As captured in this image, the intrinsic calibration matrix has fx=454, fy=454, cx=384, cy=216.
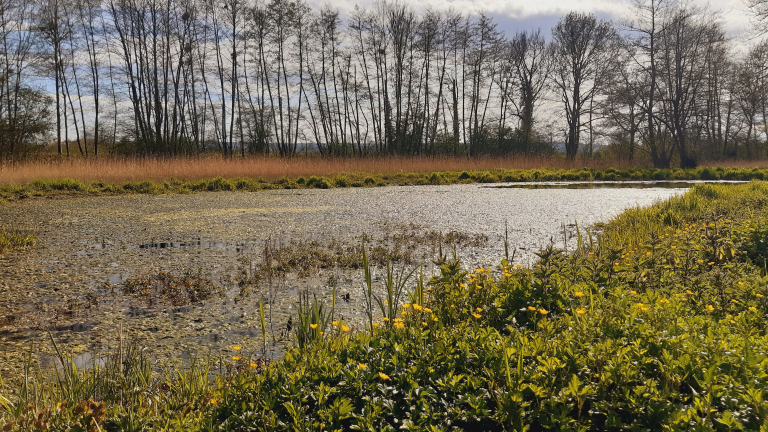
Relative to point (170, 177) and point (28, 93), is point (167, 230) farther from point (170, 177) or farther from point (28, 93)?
point (28, 93)

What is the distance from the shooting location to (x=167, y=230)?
6.00 m

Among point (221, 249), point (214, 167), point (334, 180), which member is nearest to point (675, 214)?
point (221, 249)

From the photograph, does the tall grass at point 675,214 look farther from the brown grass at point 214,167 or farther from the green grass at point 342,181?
the brown grass at point 214,167

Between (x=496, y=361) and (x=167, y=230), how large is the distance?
17.8 ft

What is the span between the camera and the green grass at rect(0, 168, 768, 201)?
10773 mm

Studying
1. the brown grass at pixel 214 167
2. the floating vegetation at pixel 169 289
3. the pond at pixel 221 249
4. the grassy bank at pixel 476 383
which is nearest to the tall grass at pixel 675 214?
the pond at pixel 221 249

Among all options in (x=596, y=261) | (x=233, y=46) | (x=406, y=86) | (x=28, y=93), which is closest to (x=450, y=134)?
(x=406, y=86)

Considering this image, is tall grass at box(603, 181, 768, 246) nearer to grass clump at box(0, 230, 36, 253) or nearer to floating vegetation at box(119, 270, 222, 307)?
floating vegetation at box(119, 270, 222, 307)

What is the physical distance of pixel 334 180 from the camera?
1364 centimetres

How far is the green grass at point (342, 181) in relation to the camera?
10.8 metres

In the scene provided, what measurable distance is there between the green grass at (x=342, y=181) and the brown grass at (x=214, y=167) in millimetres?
689

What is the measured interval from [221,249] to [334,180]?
8884 millimetres

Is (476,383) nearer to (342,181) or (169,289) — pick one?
(169,289)

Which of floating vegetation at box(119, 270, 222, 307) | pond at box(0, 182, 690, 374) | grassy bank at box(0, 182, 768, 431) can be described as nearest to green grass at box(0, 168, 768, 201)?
pond at box(0, 182, 690, 374)
